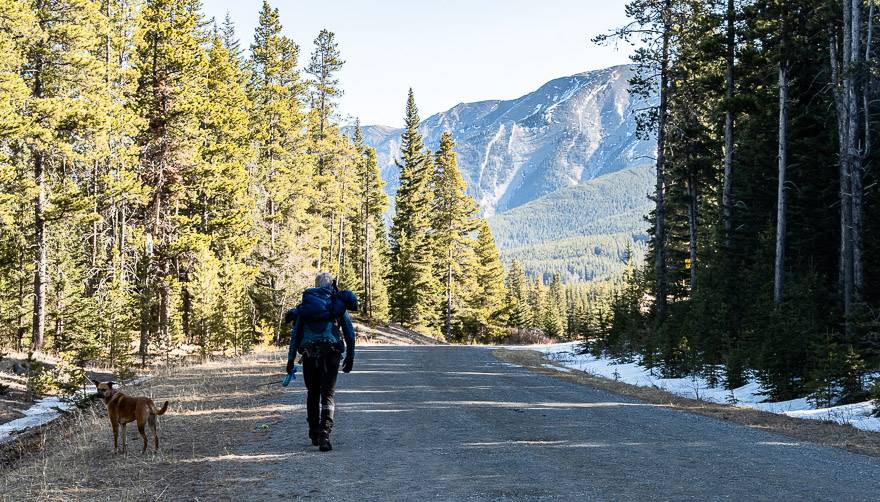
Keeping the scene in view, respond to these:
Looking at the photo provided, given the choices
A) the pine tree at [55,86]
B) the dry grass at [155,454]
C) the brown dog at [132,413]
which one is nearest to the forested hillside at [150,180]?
the pine tree at [55,86]

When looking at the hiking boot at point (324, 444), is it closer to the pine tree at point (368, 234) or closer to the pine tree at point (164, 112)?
the pine tree at point (164, 112)

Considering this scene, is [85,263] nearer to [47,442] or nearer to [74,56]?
[74,56]

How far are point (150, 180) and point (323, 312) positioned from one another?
24.8 m

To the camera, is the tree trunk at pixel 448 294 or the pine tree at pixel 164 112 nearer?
the pine tree at pixel 164 112

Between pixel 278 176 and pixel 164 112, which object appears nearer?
pixel 164 112

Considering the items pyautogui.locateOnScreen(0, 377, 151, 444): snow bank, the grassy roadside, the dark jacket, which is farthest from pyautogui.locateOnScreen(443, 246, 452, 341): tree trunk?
the dark jacket

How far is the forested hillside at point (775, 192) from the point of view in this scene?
52.9 ft

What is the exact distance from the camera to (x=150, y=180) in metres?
30.2

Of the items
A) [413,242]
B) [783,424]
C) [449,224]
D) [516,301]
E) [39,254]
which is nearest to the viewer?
[783,424]

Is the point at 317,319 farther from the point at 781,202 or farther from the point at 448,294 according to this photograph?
the point at 448,294

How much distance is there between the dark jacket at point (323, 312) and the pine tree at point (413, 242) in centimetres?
5084

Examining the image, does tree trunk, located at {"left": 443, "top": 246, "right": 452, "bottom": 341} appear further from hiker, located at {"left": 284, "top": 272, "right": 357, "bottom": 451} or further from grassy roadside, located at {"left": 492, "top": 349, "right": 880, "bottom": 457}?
hiker, located at {"left": 284, "top": 272, "right": 357, "bottom": 451}

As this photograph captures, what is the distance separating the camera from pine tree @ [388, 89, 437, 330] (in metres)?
60.6

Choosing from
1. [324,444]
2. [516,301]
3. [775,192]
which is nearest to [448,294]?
[516,301]
